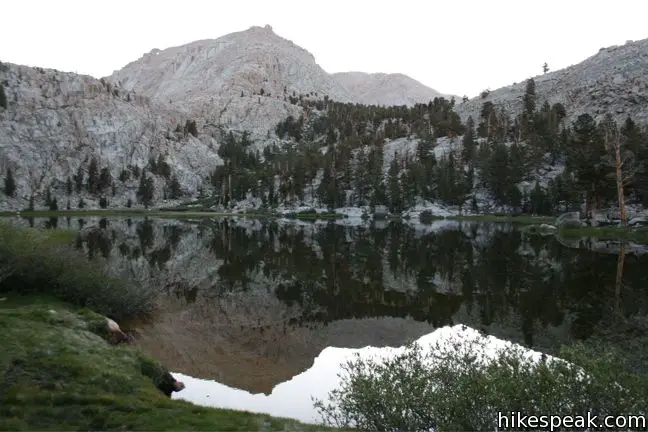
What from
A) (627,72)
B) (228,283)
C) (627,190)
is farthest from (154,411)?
(627,72)

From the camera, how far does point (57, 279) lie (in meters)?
24.9

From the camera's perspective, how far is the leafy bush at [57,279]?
24.3 metres

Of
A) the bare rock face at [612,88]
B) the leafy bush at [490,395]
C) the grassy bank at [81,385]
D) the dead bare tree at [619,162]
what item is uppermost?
the bare rock face at [612,88]

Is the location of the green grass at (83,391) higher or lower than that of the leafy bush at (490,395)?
lower

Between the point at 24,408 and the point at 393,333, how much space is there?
17.5 m

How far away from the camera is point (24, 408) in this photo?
10.3 m

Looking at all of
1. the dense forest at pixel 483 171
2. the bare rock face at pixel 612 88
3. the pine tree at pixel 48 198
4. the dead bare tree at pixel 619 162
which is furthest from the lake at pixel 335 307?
the pine tree at pixel 48 198

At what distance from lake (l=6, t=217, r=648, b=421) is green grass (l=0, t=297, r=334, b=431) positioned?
10.3 feet

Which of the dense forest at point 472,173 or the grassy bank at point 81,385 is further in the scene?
the dense forest at point 472,173

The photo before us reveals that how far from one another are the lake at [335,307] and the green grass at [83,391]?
315 centimetres

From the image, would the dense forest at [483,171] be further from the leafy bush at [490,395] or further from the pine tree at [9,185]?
the pine tree at [9,185]

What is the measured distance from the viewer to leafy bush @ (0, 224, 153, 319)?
24.3 meters

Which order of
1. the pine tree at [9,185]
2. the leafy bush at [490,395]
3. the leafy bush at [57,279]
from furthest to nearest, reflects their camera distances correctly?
the pine tree at [9,185]
the leafy bush at [57,279]
the leafy bush at [490,395]

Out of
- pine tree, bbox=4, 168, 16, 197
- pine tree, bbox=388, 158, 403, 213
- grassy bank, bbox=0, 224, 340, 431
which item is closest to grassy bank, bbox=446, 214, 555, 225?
pine tree, bbox=388, 158, 403, 213
